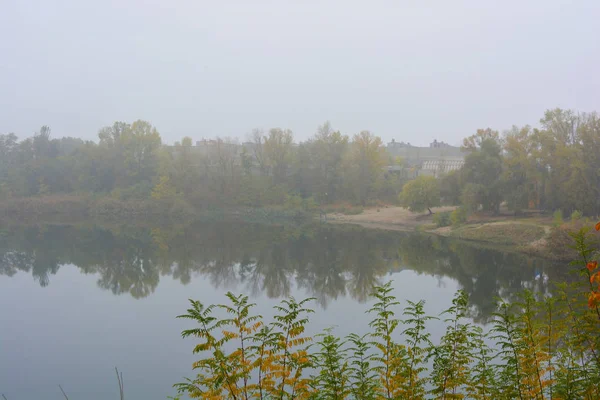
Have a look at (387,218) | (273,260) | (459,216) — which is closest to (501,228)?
(459,216)

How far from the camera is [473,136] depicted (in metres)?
37.0

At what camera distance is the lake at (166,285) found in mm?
10781

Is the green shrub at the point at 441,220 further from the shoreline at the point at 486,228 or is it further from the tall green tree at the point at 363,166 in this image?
the tall green tree at the point at 363,166

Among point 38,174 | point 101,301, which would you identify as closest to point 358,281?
point 101,301

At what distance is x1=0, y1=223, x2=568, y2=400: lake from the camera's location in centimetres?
1078

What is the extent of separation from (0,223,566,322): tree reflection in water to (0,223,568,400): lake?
0.07m

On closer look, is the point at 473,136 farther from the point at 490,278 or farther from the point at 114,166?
the point at 114,166

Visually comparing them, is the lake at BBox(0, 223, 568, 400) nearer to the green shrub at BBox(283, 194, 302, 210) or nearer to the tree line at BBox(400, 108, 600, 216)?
the tree line at BBox(400, 108, 600, 216)

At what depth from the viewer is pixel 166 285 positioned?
61.0 feet

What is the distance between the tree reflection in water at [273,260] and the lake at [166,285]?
0.07m

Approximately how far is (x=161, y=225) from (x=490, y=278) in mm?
28980

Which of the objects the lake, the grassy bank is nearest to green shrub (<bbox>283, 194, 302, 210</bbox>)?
the grassy bank

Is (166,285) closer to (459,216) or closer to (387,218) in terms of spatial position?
(459,216)

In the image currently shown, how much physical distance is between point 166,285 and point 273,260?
688cm
